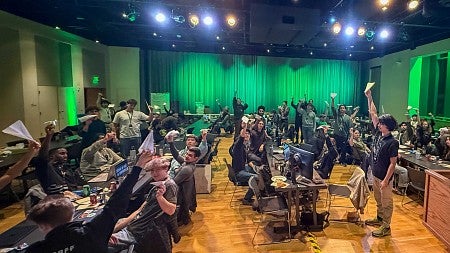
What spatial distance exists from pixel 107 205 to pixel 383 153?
11.9 ft

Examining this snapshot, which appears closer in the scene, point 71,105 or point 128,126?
point 128,126

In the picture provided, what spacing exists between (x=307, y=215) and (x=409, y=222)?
1687 millimetres

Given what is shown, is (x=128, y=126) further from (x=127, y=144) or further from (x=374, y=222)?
(x=374, y=222)

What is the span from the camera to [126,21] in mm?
8445

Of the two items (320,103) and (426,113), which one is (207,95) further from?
(426,113)

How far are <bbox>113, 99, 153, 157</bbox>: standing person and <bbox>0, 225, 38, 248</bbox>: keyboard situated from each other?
396 centimetres

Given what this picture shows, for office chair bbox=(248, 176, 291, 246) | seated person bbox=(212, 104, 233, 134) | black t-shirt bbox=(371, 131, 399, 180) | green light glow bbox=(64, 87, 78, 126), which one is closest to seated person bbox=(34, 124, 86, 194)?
office chair bbox=(248, 176, 291, 246)

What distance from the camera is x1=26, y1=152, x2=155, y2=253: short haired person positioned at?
1.44 meters

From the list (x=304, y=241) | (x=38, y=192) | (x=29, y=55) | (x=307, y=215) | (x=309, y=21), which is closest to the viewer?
(x=38, y=192)

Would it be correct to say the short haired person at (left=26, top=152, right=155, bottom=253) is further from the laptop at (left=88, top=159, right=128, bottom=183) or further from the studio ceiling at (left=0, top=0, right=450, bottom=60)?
the studio ceiling at (left=0, top=0, right=450, bottom=60)

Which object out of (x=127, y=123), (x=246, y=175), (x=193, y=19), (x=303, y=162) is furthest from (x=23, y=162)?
(x=193, y=19)

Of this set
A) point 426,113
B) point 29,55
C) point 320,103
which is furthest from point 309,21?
point 320,103

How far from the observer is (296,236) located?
13.2 ft

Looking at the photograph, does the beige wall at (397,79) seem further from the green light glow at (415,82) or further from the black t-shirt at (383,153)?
the black t-shirt at (383,153)
